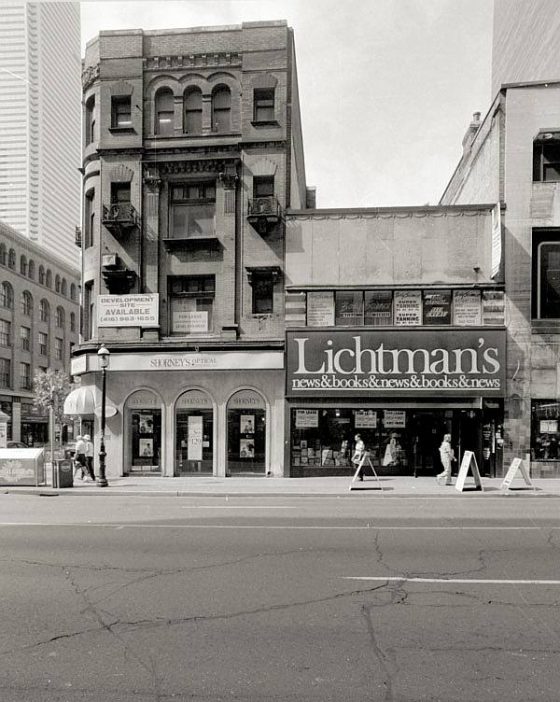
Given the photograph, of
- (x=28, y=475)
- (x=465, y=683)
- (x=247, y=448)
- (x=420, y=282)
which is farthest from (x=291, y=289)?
(x=465, y=683)

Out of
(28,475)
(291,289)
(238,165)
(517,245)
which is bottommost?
(28,475)

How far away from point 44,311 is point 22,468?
51.6m

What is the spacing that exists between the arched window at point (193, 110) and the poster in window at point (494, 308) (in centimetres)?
1266

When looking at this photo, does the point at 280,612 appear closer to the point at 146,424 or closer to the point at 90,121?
the point at 146,424

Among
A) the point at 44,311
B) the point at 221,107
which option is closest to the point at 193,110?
the point at 221,107

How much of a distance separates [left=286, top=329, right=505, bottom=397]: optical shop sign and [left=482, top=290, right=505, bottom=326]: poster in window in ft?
1.45

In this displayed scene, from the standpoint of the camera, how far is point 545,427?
798 inches

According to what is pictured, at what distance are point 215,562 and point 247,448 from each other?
13.4 meters

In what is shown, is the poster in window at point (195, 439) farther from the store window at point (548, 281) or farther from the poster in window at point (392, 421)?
the store window at point (548, 281)

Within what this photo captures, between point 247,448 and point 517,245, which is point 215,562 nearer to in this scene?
point 247,448

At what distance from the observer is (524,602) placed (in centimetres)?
636

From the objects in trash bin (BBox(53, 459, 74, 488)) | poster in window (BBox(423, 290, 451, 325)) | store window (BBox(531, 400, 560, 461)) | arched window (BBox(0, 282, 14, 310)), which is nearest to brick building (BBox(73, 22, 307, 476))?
trash bin (BBox(53, 459, 74, 488))

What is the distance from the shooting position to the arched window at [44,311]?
65.0 metres

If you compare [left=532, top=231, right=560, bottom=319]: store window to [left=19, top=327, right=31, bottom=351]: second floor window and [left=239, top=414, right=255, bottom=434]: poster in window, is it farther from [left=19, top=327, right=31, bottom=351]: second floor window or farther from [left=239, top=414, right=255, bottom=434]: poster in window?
[left=19, top=327, right=31, bottom=351]: second floor window
